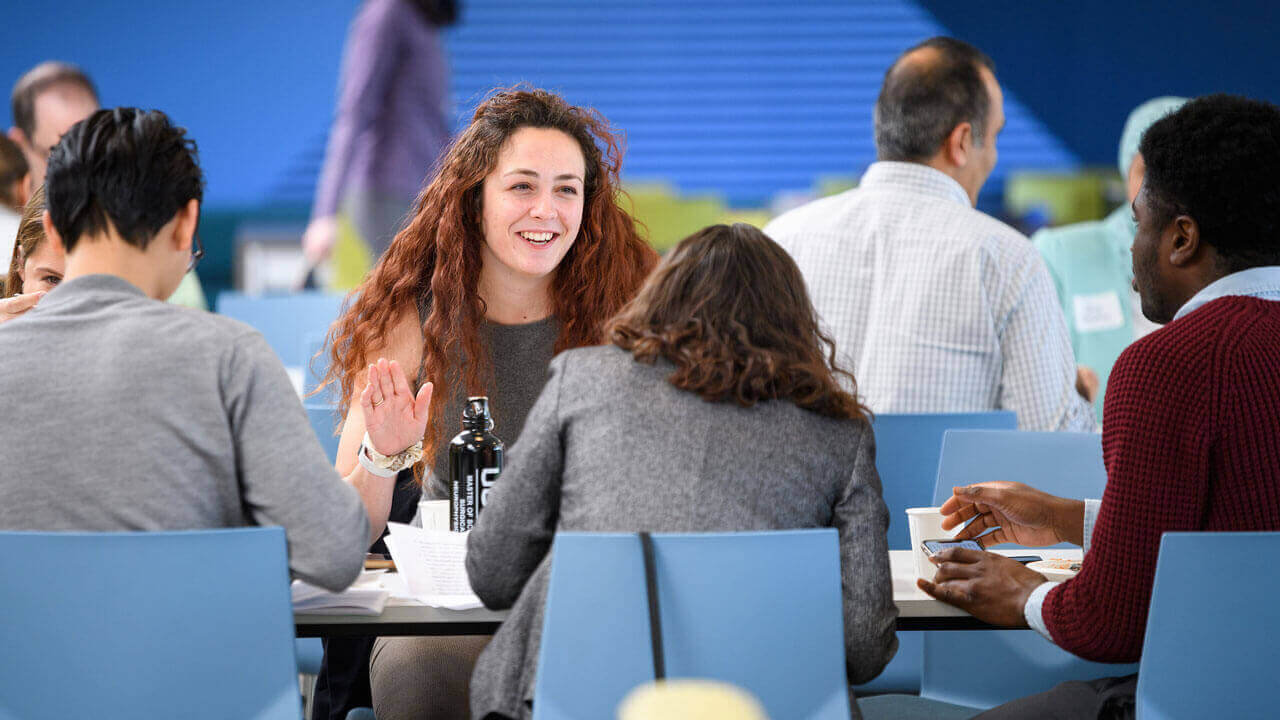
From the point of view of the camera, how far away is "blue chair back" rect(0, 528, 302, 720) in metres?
1.52

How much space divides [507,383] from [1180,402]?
1.46 meters

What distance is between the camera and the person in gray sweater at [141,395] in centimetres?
161

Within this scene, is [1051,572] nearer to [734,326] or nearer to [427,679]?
[734,326]

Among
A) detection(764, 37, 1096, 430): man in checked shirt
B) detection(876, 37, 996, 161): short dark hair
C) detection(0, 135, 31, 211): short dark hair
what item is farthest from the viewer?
detection(0, 135, 31, 211): short dark hair

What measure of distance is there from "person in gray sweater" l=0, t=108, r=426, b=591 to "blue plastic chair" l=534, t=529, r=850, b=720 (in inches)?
14.3

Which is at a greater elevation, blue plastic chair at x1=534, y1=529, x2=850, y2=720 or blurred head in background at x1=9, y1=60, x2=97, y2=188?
blurred head in background at x1=9, y1=60, x2=97, y2=188

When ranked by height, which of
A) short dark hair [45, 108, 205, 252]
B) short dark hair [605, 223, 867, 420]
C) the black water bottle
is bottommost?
the black water bottle

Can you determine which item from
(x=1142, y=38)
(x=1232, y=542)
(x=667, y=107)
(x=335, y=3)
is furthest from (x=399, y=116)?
(x=1232, y=542)

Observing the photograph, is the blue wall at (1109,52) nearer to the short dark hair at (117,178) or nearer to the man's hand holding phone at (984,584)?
the man's hand holding phone at (984,584)

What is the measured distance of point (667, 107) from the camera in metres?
6.86

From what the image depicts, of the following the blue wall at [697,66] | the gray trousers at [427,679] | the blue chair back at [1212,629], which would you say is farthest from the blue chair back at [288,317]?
the blue chair back at [1212,629]

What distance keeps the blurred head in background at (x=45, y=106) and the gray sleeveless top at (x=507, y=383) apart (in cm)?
368

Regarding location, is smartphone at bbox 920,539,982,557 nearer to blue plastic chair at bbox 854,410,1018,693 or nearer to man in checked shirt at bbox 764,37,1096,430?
blue plastic chair at bbox 854,410,1018,693

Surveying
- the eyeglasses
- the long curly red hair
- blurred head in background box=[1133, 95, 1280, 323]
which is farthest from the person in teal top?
the eyeglasses
